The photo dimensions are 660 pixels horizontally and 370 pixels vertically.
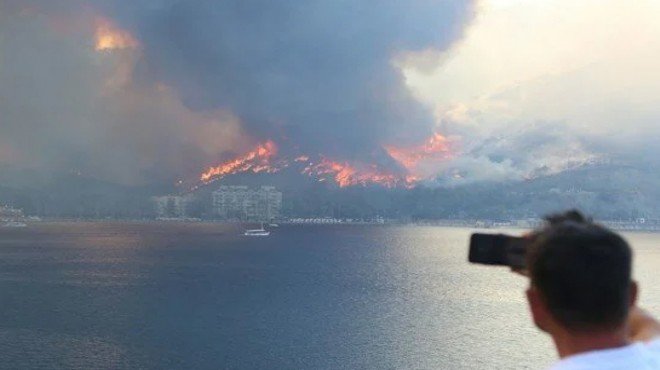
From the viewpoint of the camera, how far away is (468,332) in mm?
49250

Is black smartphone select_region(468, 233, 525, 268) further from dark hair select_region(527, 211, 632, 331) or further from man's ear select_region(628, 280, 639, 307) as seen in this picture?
man's ear select_region(628, 280, 639, 307)

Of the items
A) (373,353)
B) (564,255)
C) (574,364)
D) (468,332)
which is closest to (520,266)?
(564,255)

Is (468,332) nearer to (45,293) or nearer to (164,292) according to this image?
(164,292)

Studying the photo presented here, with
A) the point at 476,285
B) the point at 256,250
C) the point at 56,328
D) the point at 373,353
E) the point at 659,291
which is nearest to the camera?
the point at 373,353

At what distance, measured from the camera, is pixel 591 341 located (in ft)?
6.79

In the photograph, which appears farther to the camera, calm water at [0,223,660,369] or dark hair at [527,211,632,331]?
calm water at [0,223,660,369]

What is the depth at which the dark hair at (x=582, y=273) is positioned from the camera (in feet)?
6.50

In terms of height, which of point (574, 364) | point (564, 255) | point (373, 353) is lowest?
point (373, 353)

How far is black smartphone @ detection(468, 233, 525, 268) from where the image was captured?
2127 mm

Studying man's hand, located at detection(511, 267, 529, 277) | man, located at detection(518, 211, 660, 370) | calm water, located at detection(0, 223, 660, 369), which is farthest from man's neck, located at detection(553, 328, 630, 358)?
calm water, located at detection(0, 223, 660, 369)

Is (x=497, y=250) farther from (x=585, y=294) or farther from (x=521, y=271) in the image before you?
(x=585, y=294)

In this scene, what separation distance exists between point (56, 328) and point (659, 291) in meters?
62.5

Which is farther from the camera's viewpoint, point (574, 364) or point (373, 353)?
point (373, 353)

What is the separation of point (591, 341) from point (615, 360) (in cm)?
9
